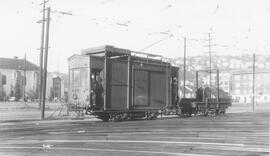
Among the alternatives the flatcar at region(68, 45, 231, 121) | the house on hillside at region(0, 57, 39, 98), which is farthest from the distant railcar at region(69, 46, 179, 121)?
the house on hillside at region(0, 57, 39, 98)

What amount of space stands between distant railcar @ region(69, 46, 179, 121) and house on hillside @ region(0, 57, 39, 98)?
6966cm

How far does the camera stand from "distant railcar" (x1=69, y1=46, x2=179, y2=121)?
21797 mm

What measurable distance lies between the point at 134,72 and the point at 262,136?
11.4 m

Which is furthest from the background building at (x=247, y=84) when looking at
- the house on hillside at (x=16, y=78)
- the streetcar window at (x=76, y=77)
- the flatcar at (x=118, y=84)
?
the streetcar window at (x=76, y=77)

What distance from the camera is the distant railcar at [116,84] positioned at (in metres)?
21.8

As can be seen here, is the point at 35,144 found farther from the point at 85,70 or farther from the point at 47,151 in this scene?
the point at 85,70

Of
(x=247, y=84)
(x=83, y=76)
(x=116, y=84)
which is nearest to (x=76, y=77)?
(x=83, y=76)

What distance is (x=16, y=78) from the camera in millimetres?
94875

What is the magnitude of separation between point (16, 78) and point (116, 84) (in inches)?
3062

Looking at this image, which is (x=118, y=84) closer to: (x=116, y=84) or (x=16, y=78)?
(x=116, y=84)

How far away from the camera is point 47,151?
10094 millimetres

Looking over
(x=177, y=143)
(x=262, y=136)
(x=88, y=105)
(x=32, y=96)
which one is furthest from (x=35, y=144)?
(x=32, y=96)

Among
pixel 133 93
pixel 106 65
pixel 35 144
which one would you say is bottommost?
pixel 35 144

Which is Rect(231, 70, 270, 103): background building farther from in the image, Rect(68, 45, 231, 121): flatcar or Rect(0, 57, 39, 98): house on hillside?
Rect(68, 45, 231, 121): flatcar
